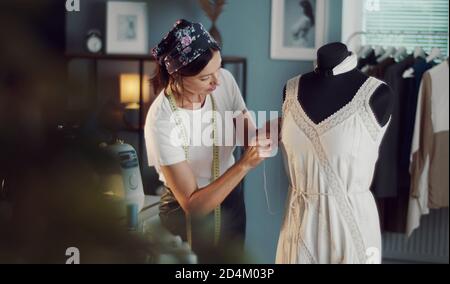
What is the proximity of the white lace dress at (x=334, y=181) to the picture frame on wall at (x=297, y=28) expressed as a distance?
10cm

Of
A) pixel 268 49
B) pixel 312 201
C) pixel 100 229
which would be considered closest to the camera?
pixel 312 201

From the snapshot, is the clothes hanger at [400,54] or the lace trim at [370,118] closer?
the lace trim at [370,118]

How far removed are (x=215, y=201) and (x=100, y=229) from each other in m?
0.28

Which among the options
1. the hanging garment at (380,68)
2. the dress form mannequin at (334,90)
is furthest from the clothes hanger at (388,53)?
the dress form mannequin at (334,90)

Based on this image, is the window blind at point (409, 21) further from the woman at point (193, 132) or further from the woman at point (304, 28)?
the woman at point (193, 132)

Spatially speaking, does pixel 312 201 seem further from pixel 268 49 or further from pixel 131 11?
pixel 131 11

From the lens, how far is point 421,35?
1177 mm

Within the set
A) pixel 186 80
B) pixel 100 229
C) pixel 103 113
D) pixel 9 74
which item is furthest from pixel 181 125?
pixel 9 74

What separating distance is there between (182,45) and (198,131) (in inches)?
6.6

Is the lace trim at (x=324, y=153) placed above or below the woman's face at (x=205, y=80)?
below

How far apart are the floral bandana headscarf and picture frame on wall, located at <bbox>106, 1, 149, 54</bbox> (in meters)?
0.05

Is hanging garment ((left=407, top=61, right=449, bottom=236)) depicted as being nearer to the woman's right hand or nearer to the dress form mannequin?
the dress form mannequin

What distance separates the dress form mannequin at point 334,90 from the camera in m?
1.05
